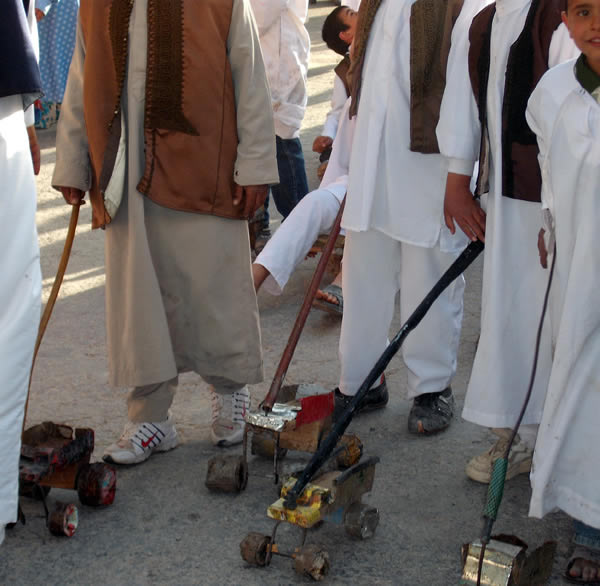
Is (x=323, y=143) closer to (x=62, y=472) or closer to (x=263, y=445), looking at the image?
(x=263, y=445)

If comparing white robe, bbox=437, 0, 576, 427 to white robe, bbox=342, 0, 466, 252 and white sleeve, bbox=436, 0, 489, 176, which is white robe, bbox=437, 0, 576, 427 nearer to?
white sleeve, bbox=436, 0, 489, 176

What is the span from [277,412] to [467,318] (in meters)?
2.07

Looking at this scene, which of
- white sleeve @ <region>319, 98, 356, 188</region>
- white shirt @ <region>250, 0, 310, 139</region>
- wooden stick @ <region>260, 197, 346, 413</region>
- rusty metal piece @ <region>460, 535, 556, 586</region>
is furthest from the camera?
white shirt @ <region>250, 0, 310, 139</region>

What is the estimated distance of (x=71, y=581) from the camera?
3178 millimetres

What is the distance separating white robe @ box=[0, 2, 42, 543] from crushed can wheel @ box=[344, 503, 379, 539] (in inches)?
39.7

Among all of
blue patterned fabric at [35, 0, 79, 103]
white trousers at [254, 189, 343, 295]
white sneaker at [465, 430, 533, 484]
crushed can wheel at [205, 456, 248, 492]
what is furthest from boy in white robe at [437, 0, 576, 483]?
blue patterned fabric at [35, 0, 79, 103]

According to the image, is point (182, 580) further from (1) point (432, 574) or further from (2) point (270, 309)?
(2) point (270, 309)

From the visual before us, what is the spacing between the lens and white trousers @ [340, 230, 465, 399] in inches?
163

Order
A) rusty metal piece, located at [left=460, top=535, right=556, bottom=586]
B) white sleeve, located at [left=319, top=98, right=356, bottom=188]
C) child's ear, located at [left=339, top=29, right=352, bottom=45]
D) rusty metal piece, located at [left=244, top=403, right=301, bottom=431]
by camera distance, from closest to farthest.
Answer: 1. rusty metal piece, located at [left=460, top=535, right=556, bottom=586]
2. rusty metal piece, located at [left=244, top=403, right=301, bottom=431]
3. white sleeve, located at [left=319, top=98, right=356, bottom=188]
4. child's ear, located at [left=339, top=29, right=352, bottom=45]

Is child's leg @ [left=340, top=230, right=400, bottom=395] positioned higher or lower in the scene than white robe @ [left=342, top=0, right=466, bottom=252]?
lower

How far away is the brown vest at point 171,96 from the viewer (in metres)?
3.61

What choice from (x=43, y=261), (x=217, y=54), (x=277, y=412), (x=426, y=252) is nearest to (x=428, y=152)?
(x=426, y=252)

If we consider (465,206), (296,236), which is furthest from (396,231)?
(296,236)

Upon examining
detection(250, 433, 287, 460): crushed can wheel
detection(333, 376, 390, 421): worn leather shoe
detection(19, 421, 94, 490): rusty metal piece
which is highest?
detection(19, 421, 94, 490): rusty metal piece
